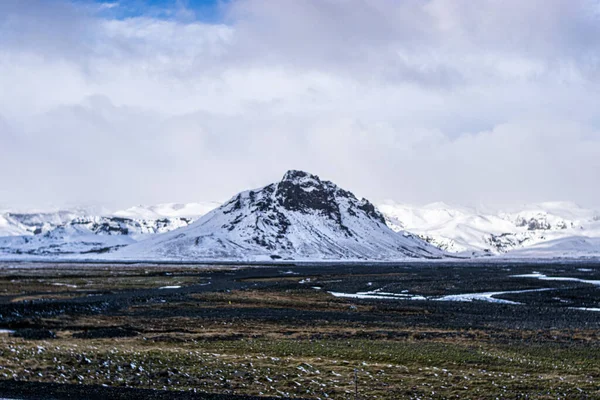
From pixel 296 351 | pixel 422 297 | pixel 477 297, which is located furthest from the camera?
pixel 422 297

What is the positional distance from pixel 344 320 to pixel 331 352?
53.7ft

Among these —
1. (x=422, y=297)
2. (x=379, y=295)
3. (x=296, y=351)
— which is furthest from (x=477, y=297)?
(x=296, y=351)

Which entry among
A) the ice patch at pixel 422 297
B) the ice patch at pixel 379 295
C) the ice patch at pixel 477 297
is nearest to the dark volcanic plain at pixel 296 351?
the ice patch at pixel 477 297

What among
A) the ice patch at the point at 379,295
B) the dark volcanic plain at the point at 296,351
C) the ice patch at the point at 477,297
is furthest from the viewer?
the ice patch at the point at 379,295

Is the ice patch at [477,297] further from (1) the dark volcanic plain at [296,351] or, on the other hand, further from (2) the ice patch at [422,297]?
(1) the dark volcanic plain at [296,351]

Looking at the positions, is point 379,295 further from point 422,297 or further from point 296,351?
point 296,351

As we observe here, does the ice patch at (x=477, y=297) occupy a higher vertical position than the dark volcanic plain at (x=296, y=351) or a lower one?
lower

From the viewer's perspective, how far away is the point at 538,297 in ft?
247

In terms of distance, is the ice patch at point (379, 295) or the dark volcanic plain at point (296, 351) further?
the ice patch at point (379, 295)

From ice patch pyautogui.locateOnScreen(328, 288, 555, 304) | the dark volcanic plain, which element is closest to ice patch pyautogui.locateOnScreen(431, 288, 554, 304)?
ice patch pyautogui.locateOnScreen(328, 288, 555, 304)

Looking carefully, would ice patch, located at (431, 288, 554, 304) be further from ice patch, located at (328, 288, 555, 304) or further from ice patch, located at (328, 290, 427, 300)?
ice patch, located at (328, 290, 427, 300)

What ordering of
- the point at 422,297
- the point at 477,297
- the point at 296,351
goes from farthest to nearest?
the point at 422,297
the point at 477,297
the point at 296,351

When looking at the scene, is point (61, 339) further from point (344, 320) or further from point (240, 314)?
point (344, 320)

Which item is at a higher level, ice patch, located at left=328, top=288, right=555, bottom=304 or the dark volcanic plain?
the dark volcanic plain
